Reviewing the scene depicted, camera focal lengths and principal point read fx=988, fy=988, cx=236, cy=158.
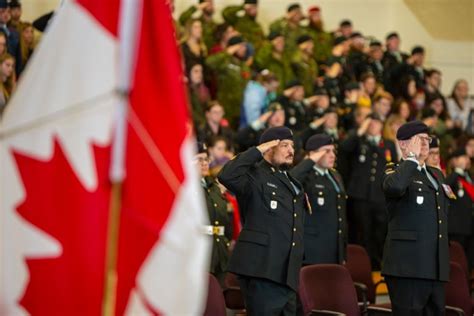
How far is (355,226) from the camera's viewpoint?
10617 millimetres

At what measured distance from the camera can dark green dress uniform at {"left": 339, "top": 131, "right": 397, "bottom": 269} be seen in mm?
10539

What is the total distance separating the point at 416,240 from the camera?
6793mm

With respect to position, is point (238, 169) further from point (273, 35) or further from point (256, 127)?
point (273, 35)

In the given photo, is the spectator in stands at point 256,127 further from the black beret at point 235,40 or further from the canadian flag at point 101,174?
the canadian flag at point 101,174

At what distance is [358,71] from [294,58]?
1.28 metres

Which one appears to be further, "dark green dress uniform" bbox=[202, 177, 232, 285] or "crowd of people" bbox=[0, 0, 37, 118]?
"crowd of people" bbox=[0, 0, 37, 118]

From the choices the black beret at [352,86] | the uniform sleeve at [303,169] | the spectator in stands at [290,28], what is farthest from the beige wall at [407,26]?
the uniform sleeve at [303,169]

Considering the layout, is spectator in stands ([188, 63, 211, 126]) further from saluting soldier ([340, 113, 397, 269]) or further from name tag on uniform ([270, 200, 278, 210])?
name tag on uniform ([270, 200, 278, 210])

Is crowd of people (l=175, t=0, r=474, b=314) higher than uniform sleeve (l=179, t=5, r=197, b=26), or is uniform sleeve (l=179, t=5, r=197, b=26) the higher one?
uniform sleeve (l=179, t=5, r=197, b=26)

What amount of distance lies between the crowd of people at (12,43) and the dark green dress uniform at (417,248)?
3.94 metres

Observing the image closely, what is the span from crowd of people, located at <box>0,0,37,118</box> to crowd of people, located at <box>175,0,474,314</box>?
65.8 inches

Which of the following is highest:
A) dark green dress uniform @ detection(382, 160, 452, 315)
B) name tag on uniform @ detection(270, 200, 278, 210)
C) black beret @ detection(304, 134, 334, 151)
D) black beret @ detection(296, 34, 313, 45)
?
black beret @ detection(296, 34, 313, 45)

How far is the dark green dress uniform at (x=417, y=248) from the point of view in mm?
6758

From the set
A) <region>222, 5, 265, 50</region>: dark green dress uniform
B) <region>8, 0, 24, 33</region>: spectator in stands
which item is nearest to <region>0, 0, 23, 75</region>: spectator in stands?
<region>8, 0, 24, 33</region>: spectator in stands
